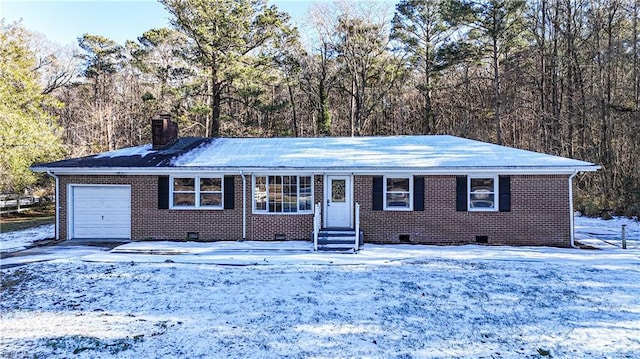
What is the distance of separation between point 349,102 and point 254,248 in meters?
23.1

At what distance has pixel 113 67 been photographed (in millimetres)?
32125

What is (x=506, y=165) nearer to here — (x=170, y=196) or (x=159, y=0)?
(x=170, y=196)

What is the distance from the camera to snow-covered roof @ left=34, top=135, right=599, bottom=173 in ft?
42.3

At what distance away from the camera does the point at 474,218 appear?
516 inches

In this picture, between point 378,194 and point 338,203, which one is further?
point 338,203

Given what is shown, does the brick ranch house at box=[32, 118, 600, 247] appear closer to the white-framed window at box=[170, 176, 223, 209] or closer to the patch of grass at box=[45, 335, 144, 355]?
the white-framed window at box=[170, 176, 223, 209]

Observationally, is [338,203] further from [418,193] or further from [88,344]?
[88,344]

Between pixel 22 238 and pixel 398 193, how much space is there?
44.2 feet

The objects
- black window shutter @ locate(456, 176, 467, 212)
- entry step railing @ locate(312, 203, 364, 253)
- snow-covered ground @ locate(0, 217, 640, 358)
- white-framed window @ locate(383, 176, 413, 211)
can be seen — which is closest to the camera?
snow-covered ground @ locate(0, 217, 640, 358)

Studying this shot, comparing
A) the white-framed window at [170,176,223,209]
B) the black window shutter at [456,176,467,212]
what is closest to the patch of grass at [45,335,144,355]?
the white-framed window at [170,176,223,209]

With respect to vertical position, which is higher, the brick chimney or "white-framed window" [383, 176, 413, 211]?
the brick chimney

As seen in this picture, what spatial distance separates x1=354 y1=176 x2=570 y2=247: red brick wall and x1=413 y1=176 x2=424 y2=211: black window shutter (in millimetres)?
161

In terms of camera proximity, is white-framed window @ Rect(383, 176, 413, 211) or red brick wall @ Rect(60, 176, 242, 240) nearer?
white-framed window @ Rect(383, 176, 413, 211)

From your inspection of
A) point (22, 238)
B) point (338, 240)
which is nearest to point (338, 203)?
point (338, 240)
